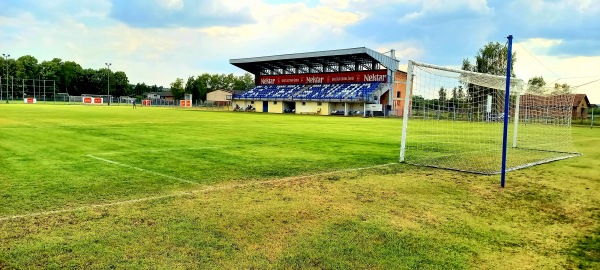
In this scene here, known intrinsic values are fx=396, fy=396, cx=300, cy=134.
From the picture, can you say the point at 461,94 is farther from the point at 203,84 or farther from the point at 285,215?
the point at 203,84

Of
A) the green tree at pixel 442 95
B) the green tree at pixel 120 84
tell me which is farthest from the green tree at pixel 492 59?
the green tree at pixel 120 84

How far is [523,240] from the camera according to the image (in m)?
4.56

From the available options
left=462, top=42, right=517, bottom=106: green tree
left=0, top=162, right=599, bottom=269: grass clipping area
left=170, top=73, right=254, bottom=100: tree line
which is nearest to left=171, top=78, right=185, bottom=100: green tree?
left=170, top=73, right=254, bottom=100: tree line

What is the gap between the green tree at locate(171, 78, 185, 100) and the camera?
387 feet

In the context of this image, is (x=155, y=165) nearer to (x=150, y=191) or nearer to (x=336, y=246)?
(x=150, y=191)

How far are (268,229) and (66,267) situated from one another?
208 cm

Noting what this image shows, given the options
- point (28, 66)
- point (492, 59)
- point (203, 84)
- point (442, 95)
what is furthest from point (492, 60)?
point (28, 66)

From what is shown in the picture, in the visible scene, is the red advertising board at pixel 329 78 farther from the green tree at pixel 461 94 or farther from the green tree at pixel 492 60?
the green tree at pixel 461 94

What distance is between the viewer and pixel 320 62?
63125 millimetres

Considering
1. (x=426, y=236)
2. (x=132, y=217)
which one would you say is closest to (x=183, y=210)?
(x=132, y=217)

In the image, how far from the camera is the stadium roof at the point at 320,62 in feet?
181

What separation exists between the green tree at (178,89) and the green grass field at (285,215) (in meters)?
112

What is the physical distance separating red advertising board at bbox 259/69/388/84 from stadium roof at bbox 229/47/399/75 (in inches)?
30.7

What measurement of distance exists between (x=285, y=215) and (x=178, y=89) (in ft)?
394
